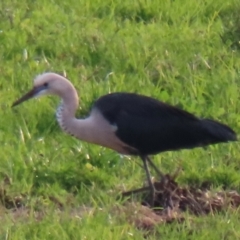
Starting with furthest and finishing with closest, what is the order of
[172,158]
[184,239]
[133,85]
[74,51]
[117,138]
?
[74,51] → [133,85] → [172,158] → [117,138] → [184,239]

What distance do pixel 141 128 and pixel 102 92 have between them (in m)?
1.30

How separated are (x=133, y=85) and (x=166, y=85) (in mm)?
268

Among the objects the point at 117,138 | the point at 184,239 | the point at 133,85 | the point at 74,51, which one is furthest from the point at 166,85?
the point at 184,239

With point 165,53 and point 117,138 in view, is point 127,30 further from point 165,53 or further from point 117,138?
point 117,138

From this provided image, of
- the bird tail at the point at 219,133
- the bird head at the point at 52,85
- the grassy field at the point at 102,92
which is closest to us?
the grassy field at the point at 102,92

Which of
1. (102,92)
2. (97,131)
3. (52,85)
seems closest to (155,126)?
(97,131)

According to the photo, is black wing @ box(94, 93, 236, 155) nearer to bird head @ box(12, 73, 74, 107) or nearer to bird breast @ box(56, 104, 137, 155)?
bird breast @ box(56, 104, 137, 155)

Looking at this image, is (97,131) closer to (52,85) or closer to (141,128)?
(141,128)

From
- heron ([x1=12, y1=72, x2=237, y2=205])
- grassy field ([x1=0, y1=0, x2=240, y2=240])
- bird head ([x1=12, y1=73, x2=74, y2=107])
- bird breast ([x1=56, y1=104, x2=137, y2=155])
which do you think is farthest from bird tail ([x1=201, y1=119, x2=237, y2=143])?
bird head ([x1=12, y1=73, x2=74, y2=107])

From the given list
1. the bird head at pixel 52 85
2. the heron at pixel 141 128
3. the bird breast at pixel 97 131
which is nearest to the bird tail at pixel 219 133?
the heron at pixel 141 128

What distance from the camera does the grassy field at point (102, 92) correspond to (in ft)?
21.2

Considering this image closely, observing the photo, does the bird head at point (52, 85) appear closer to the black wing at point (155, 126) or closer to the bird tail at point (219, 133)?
the black wing at point (155, 126)

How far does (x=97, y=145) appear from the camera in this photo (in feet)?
25.0

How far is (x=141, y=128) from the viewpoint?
7.21 metres
